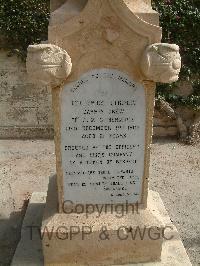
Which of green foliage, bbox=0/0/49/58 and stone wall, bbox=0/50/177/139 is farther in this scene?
stone wall, bbox=0/50/177/139

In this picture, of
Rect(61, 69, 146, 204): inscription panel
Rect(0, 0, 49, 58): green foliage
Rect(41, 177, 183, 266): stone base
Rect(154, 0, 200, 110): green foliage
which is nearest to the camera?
Rect(61, 69, 146, 204): inscription panel

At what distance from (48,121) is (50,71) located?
13.0ft

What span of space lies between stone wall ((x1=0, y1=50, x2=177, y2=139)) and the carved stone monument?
10.5ft

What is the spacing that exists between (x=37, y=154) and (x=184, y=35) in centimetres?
328

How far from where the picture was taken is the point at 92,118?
2926mm

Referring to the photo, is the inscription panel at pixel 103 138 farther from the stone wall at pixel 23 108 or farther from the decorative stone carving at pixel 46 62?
the stone wall at pixel 23 108

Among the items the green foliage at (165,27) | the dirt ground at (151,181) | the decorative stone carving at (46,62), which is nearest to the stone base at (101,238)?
the dirt ground at (151,181)

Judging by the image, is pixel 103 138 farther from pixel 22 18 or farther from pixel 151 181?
pixel 22 18

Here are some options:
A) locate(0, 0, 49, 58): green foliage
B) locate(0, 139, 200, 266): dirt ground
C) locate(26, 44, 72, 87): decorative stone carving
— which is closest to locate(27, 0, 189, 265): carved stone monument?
locate(26, 44, 72, 87): decorative stone carving

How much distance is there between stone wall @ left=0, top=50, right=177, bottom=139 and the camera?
6.25m

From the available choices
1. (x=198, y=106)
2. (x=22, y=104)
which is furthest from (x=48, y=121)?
(x=198, y=106)

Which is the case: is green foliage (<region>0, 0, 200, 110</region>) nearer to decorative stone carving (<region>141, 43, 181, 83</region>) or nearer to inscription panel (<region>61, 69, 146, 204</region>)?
inscription panel (<region>61, 69, 146, 204</region>)

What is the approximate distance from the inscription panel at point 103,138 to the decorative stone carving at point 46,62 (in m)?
0.21

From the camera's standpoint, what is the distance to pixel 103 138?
3.00 m
